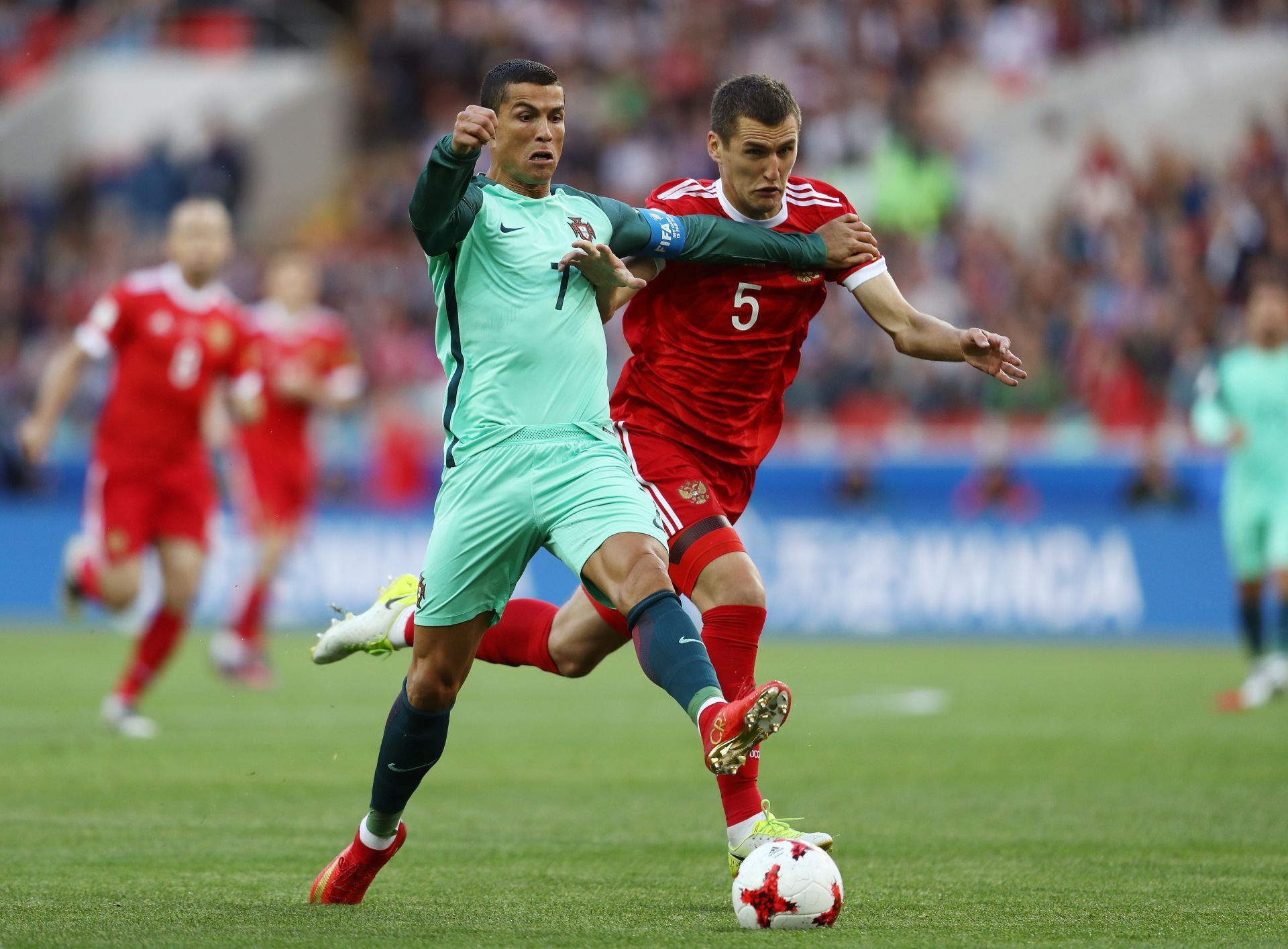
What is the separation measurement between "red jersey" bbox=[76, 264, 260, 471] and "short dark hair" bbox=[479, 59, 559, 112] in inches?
224

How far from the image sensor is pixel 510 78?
5.40 m

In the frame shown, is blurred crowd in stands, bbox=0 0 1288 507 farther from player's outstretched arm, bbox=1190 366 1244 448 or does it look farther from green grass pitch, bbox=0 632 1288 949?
green grass pitch, bbox=0 632 1288 949

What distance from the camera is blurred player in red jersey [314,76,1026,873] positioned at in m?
5.91

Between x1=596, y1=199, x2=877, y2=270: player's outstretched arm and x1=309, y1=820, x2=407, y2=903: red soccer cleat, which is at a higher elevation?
x1=596, y1=199, x2=877, y2=270: player's outstretched arm

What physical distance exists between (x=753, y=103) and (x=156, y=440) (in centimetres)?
586

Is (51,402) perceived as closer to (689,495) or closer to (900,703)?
(689,495)

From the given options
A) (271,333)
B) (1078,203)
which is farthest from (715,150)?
(1078,203)

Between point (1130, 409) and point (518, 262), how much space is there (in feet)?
44.9

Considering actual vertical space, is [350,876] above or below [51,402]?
below

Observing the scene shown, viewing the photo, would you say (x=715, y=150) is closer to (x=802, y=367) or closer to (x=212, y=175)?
(x=802, y=367)

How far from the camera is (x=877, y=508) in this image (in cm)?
1780

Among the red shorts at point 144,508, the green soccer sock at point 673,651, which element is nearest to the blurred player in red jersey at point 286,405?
the red shorts at point 144,508

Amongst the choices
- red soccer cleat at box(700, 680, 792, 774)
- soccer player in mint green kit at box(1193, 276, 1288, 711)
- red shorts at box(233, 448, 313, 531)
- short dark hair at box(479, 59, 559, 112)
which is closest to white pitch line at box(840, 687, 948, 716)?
soccer player in mint green kit at box(1193, 276, 1288, 711)

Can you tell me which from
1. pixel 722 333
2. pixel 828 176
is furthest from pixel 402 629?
pixel 828 176
